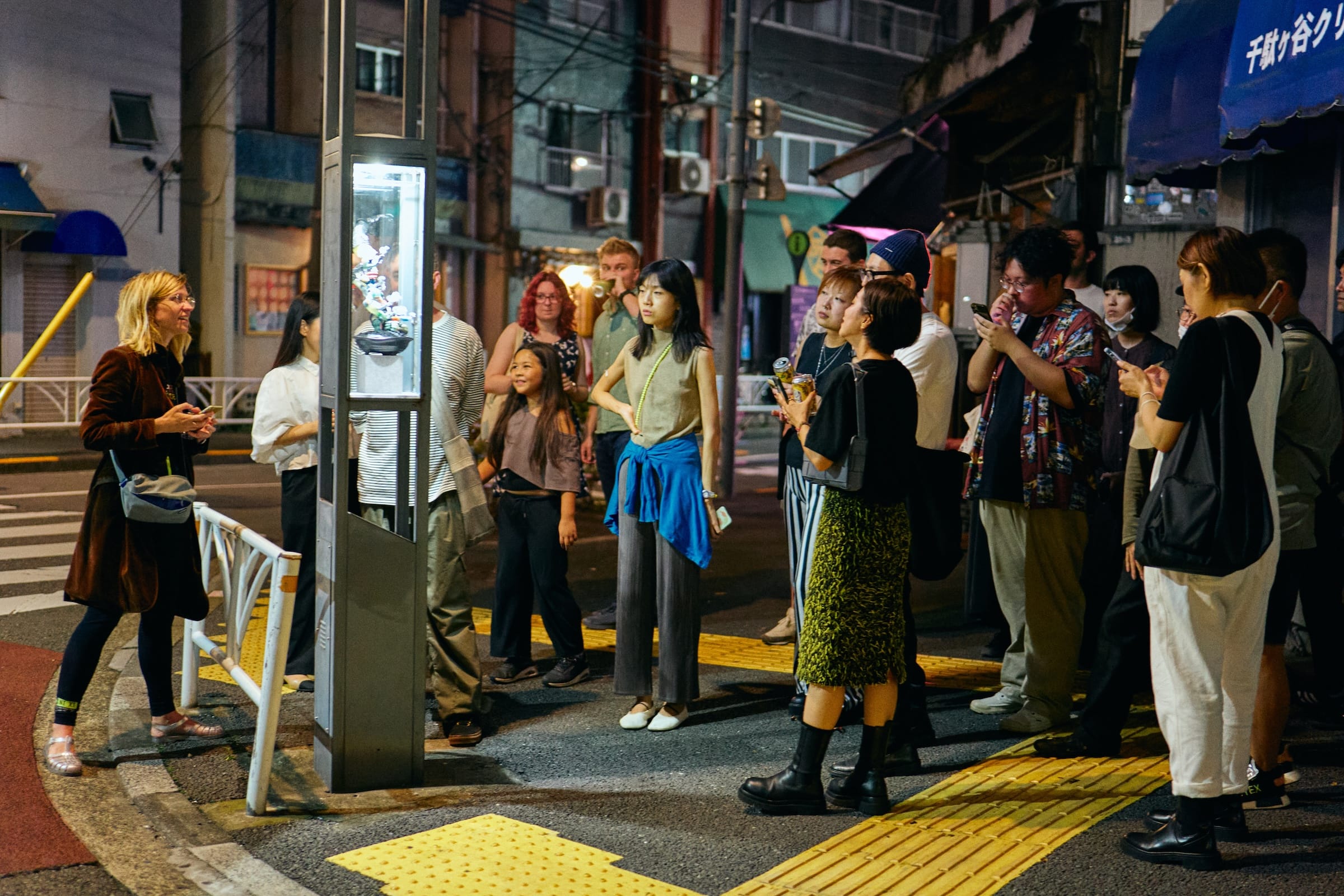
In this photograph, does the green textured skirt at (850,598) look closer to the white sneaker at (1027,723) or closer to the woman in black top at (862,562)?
the woman in black top at (862,562)

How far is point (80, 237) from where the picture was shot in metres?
21.1

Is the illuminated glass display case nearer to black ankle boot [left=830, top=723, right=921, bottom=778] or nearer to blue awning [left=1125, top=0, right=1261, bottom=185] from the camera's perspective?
black ankle boot [left=830, top=723, right=921, bottom=778]

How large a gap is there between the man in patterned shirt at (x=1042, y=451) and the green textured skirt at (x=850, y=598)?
124cm

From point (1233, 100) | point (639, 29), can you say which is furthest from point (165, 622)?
point (639, 29)

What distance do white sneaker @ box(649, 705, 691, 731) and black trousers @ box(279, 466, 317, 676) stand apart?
182cm

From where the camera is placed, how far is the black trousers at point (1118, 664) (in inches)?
204

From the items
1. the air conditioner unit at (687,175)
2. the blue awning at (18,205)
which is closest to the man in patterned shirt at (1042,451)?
the blue awning at (18,205)

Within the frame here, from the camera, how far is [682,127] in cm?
3219

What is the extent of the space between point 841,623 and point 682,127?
1139 inches

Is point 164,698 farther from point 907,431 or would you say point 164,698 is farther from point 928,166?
point 928,166

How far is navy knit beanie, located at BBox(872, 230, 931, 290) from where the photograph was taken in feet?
18.6

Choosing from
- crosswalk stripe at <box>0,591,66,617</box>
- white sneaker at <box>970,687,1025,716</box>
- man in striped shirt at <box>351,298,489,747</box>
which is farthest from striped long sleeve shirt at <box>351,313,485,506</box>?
crosswalk stripe at <box>0,591,66,617</box>

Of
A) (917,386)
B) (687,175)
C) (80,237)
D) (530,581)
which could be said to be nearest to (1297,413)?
(917,386)

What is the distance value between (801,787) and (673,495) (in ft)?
5.29
